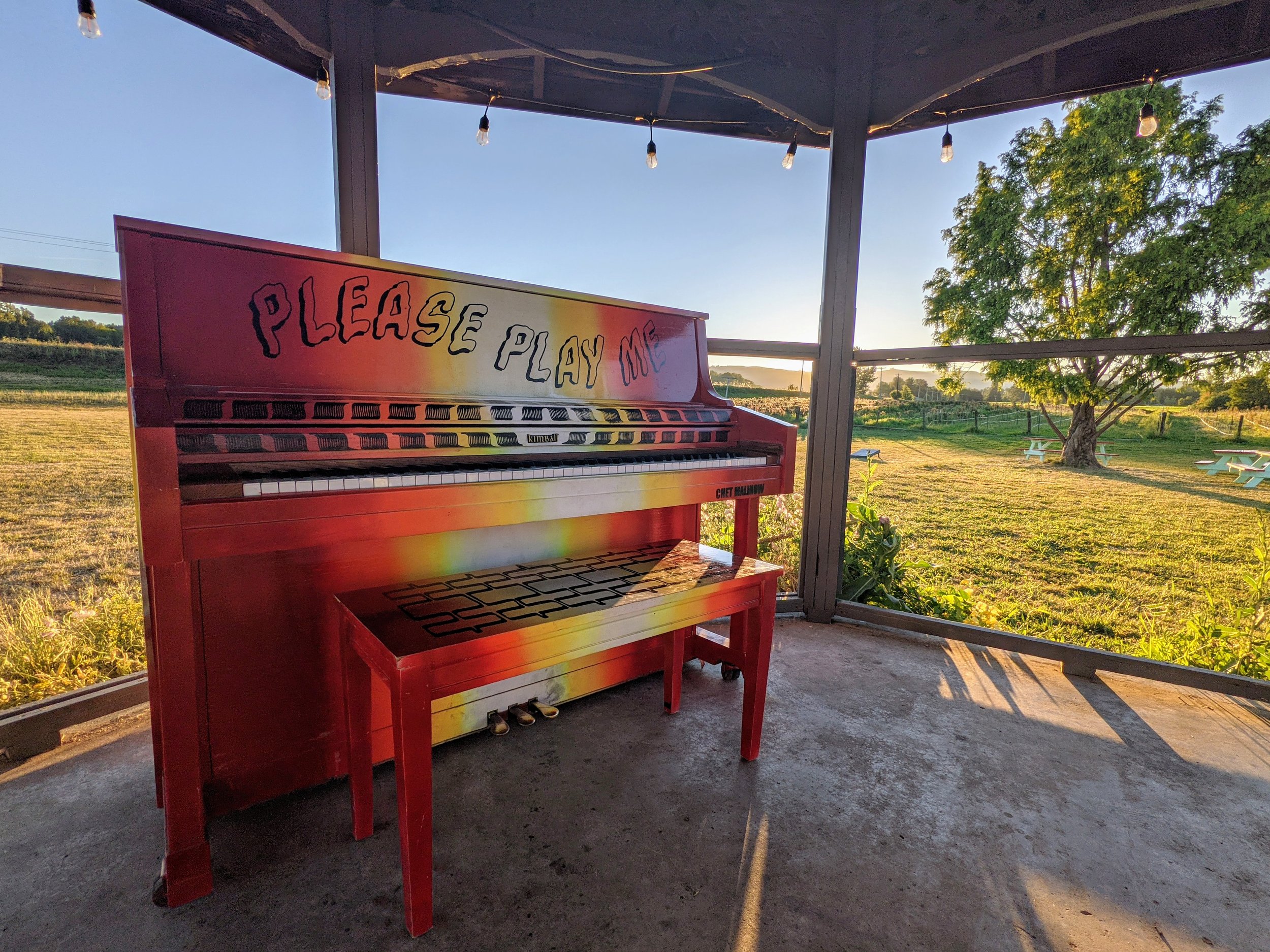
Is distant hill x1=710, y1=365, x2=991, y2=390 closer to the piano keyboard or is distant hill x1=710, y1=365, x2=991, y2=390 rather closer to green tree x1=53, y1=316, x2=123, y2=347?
the piano keyboard

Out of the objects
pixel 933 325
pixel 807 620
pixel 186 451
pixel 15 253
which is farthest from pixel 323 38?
pixel 933 325

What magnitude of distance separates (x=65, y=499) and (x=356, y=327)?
1.57 m

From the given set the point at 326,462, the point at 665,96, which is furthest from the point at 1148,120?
the point at 326,462

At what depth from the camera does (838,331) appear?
299 centimetres

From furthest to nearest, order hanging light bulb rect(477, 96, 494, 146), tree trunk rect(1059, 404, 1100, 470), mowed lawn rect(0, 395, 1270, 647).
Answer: tree trunk rect(1059, 404, 1100, 470) < hanging light bulb rect(477, 96, 494, 146) < mowed lawn rect(0, 395, 1270, 647)

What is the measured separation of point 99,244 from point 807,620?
3.56 meters

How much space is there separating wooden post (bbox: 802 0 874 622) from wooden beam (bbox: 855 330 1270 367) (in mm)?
210

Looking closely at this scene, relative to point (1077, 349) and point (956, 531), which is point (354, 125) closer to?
point (1077, 349)

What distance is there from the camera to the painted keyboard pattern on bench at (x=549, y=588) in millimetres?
1350

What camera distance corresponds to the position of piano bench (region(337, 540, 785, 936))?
113 cm

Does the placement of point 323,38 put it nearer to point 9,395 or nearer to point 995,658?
point 9,395

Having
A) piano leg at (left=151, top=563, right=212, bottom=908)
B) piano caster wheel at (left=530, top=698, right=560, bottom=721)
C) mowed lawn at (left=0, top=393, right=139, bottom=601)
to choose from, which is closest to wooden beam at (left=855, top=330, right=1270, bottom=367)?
piano caster wheel at (left=530, top=698, right=560, bottom=721)

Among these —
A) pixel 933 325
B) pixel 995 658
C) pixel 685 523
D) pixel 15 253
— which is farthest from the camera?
pixel 933 325

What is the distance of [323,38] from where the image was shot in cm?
212
